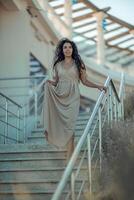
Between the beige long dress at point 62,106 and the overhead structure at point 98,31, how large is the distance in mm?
13364

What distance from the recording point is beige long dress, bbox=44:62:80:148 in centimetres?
601

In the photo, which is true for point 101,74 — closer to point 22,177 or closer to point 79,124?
point 79,124

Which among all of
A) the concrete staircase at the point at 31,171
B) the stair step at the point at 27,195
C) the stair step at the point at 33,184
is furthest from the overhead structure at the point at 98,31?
the stair step at the point at 27,195

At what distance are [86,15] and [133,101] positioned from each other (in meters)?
14.8

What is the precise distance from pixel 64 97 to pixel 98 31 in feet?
61.8

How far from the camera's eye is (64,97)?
6.17m

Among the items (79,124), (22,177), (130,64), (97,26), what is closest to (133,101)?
(79,124)

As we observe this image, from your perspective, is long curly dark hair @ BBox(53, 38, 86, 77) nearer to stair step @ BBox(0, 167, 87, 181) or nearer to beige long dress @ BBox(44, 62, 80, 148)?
beige long dress @ BBox(44, 62, 80, 148)

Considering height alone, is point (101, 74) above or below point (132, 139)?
above

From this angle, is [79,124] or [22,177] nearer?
[22,177]

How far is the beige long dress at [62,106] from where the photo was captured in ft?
19.7

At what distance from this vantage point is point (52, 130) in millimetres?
6027

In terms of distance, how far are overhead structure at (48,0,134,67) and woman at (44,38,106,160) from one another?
13253 millimetres

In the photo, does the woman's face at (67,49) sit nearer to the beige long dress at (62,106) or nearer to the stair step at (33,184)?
the beige long dress at (62,106)
